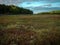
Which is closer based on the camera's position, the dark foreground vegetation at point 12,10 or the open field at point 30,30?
the open field at point 30,30

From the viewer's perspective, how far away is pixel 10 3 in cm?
375

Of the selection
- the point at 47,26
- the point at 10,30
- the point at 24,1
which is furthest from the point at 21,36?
the point at 24,1

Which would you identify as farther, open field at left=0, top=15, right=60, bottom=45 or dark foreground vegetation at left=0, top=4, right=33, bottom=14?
dark foreground vegetation at left=0, top=4, right=33, bottom=14

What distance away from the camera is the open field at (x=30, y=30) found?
10.7 ft

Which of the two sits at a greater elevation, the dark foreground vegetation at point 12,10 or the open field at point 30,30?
the dark foreground vegetation at point 12,10

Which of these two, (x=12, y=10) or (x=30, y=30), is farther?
(x=12, y=10)

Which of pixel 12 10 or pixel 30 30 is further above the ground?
pixel 12 10

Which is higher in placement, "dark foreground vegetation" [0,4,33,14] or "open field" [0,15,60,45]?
"dark foreground vegetation" [0,4,33,14]

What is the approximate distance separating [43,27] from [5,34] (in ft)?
2.45

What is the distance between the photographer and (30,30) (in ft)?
11.2

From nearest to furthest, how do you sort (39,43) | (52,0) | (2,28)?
(39,43), (2,28), (52,0)

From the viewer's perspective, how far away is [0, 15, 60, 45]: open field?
325 cm

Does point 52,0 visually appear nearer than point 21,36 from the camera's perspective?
No

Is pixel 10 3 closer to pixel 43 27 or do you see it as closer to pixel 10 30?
pixel 10 30
